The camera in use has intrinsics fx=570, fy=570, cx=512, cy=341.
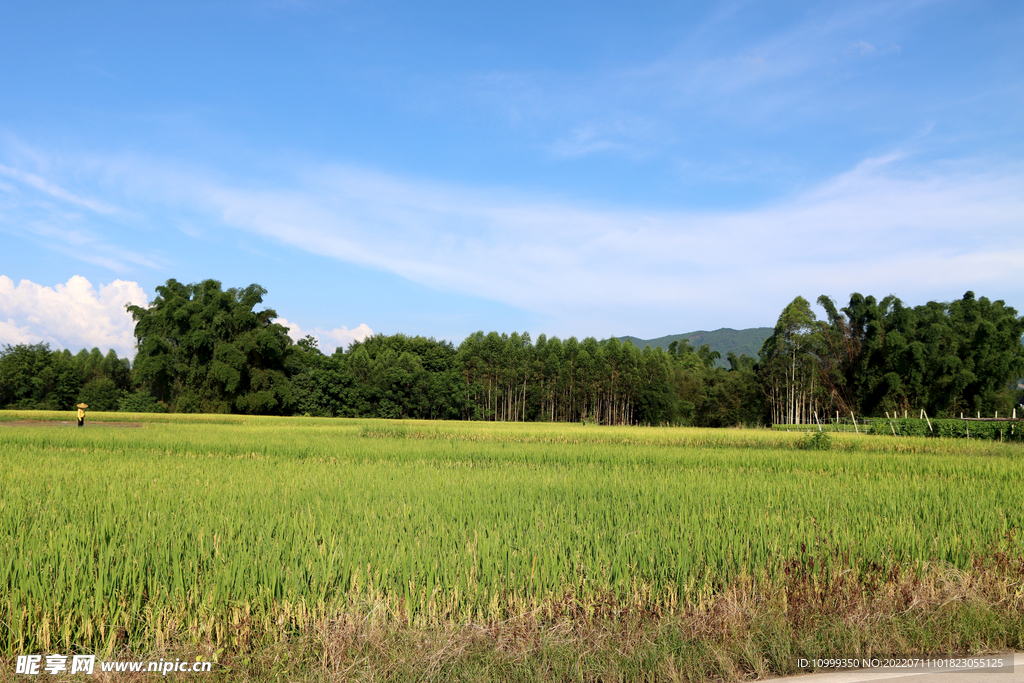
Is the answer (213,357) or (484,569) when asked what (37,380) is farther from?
(484,569)

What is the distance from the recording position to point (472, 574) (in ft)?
15.3

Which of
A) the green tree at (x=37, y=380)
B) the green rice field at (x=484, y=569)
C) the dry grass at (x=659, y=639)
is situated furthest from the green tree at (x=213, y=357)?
the dry grass at (x=659, y=639)

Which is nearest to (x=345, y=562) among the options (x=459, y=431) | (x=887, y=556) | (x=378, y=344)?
(x=887, y=556)

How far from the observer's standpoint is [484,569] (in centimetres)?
477

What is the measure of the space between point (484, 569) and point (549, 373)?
63246mm

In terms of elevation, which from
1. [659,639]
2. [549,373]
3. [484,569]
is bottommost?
[659,639]

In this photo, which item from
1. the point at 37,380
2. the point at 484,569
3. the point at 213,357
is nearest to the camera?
the point at 484,569

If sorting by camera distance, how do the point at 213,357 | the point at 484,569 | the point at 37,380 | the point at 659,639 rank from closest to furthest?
the point at 659,639
the point at 484,569
the point at 213,357
the point at 37,380

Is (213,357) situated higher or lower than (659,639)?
higher

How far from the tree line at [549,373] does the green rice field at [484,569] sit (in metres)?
53.3

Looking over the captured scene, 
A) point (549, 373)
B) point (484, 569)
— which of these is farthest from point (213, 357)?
point (484, 569)

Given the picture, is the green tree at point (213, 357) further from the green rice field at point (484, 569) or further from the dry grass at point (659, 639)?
the dry grass at point (659, 639)

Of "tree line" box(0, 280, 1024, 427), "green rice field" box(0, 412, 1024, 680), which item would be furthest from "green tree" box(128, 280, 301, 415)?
"green rice field" box(0, 412, 1024, 680)

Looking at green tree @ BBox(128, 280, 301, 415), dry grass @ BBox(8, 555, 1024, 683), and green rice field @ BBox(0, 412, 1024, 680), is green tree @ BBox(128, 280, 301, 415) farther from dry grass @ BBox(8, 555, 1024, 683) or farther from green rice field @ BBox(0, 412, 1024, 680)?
dry grass @ BBox(8, 555, 1024, 683)
